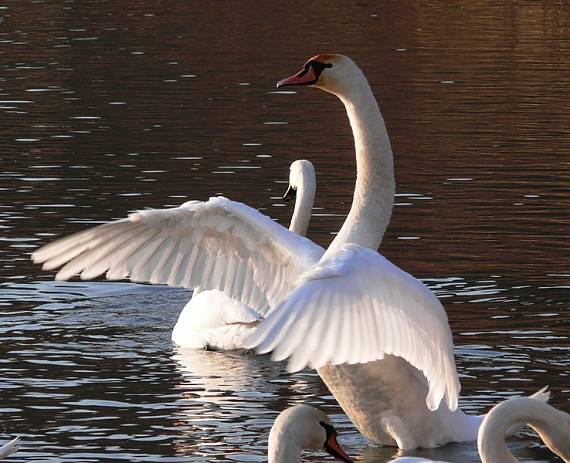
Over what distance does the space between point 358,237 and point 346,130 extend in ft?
43.7

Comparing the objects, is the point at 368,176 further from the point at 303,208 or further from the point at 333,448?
the point at 303,208

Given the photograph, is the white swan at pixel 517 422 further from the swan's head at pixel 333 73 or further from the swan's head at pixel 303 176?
the swan's head at pixel 303 176

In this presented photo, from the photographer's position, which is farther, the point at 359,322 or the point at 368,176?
the point at 368,176

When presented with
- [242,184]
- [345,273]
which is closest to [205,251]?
[345,273]

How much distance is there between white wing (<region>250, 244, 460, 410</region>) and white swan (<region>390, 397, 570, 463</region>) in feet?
1.72

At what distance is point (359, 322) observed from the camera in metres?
6.82

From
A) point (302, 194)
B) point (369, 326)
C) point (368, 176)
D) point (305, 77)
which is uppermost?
point (305, 77)

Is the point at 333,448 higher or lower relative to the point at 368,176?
lower

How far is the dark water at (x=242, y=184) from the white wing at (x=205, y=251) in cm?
79

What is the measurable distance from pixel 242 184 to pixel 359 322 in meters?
10.2

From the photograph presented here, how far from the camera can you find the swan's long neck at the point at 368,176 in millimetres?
8336

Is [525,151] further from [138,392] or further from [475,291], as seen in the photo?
[138,392]

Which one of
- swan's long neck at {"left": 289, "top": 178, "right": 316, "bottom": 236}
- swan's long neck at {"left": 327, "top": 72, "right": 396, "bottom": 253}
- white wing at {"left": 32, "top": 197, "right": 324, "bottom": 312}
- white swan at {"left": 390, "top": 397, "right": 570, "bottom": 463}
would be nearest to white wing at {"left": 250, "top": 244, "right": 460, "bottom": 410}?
white swan at {"left": 390, "top": 397, "right": 570, "bottom": 463}

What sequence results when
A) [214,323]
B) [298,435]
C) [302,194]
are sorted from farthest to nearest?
[302,194] < [214,323] < [298,435]
